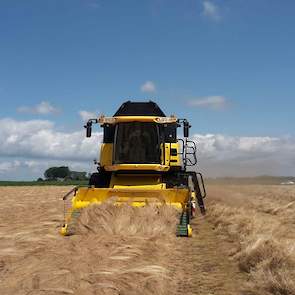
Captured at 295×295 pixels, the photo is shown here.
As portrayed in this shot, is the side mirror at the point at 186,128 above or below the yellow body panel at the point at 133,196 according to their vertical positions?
above

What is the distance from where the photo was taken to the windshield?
1466cm

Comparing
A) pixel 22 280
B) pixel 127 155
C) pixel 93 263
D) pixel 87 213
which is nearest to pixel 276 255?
pixel 93 263

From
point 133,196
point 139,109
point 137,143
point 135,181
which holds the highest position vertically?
point 139,109

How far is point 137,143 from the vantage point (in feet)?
48.6

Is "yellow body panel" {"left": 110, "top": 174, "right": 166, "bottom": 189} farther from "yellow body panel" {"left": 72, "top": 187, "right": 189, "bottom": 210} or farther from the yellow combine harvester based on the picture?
"yellow body panel" {"left": 72, "top": 187, "right": 189, "bottom": 210}

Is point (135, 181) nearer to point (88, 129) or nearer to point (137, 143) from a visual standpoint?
point (137, 143)

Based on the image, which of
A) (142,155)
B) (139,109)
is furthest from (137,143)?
(139,109)

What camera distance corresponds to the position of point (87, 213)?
11961 mm

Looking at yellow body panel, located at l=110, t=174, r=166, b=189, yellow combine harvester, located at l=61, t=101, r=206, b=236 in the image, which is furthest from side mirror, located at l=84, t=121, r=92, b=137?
yellow body panel, located at l=110, t=174, r=166, b=189

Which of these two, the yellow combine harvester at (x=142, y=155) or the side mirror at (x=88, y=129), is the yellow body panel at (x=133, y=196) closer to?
the yellow combine harvester at (x=142, y=155)

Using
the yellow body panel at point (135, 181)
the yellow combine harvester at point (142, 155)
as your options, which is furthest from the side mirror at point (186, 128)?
the yellow body panel at point (135, 181)

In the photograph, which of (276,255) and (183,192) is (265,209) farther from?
(276,255)

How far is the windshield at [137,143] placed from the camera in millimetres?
14664

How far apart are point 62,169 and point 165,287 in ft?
410
